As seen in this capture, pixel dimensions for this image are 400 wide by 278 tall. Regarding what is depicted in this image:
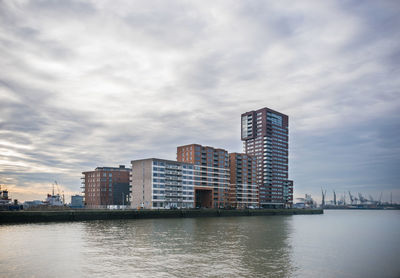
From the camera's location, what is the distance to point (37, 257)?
48.7 metres

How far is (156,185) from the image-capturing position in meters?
184

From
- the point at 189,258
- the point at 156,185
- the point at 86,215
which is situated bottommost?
the point at 86,215

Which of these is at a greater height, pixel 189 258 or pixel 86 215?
pixel 189 258

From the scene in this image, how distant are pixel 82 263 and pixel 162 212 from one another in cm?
11228

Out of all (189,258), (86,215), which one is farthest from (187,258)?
(86,215)

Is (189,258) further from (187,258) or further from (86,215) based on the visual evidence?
(86,215)

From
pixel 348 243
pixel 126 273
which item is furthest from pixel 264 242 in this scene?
pixel 126 273

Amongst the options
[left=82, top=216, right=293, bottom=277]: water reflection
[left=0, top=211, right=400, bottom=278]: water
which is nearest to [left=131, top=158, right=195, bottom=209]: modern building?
[left=0, top=211, right=400, bottom=278]: water

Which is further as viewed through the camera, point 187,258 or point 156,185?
point 156,185

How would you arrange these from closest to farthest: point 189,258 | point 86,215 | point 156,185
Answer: point 189,258
point 86,215
point 156,185

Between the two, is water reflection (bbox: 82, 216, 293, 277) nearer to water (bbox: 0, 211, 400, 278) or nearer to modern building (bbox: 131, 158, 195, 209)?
water (bbox: 0, 211, 400, 278)

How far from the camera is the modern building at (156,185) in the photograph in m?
183

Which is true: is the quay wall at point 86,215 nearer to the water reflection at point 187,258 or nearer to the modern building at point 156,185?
the modern building at point 156,185

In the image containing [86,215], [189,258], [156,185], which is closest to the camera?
[189,258]
